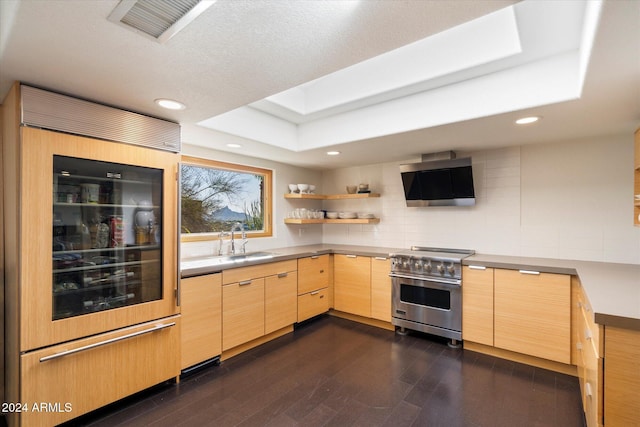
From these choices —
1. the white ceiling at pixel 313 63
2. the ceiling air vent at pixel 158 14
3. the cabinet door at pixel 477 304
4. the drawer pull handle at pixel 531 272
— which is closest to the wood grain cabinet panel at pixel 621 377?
the white ceiling at pixel 313 63

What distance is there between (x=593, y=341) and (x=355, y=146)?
7.37 feet

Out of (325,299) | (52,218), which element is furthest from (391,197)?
(52,218)

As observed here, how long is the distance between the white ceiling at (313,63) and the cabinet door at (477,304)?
1.26 metres

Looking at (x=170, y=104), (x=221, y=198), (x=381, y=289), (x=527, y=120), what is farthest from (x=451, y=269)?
(x=170, y=104)

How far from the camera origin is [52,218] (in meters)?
1.72

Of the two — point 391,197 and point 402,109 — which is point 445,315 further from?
point 402,109

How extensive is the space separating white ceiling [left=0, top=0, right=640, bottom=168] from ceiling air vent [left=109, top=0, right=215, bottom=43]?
0.03 metres

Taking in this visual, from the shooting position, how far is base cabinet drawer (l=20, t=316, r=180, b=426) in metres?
1.67

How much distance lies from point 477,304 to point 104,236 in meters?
3.10

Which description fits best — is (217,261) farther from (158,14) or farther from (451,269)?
(451,269)

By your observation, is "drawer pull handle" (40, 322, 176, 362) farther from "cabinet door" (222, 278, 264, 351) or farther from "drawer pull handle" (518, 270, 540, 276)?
"drawer pull handle" (518, 270, 540, 276)

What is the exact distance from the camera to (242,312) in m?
2.80

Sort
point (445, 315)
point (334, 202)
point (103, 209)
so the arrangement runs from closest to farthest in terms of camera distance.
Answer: point (103, 209), point (445, 315), point (334, 202)

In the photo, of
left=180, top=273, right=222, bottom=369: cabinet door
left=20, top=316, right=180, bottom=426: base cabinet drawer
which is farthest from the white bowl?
left=20, top=316, right=180, bottom=426: base cabinet drawer
